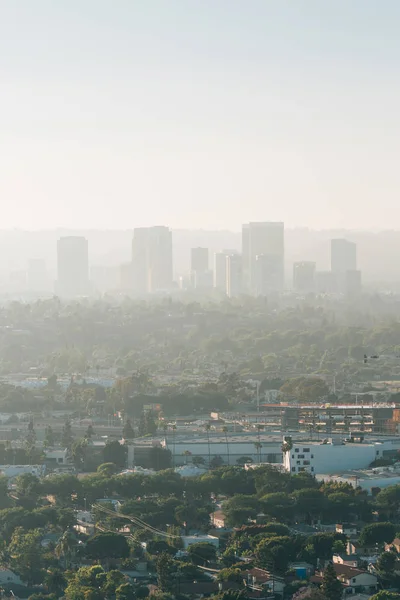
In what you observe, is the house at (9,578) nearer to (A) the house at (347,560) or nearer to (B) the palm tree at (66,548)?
(B) the palm tree at (66,548)

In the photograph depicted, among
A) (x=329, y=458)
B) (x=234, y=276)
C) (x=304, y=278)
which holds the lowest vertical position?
(x=329, y=458)

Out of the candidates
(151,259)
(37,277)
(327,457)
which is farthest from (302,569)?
(37,277)

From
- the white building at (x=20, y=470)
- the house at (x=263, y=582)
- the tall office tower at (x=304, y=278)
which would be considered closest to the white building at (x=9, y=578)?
the house at (x=263, y=582)

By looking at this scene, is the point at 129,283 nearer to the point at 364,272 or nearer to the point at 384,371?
the point at 364,272

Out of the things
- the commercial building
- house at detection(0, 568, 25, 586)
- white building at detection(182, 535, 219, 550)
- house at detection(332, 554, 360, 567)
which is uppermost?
the commercial building

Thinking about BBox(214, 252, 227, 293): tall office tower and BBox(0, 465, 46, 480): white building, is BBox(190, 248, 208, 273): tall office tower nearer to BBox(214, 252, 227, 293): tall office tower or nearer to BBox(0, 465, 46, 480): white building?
BBox(214, 252, 227, 293): tall office tower

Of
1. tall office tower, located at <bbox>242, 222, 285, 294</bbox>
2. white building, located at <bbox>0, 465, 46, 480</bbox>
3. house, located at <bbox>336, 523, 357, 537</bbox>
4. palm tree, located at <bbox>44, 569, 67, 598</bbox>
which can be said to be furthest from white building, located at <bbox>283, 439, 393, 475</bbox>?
tall office tower, located at <bbox>242, 222, 285, 294</bbox>

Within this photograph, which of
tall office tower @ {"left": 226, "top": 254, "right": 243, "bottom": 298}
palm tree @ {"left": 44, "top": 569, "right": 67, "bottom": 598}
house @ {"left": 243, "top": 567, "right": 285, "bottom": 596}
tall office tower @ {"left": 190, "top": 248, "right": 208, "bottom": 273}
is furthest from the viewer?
tall office tower @ {"left": 190, "top": 248, "right": 208, "bottom": 273}

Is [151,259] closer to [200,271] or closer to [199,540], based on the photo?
[200,271]
